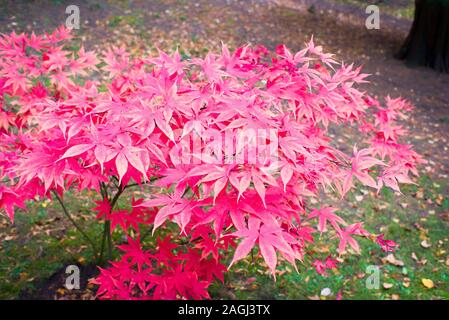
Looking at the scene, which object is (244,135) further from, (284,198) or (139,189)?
(139,189)

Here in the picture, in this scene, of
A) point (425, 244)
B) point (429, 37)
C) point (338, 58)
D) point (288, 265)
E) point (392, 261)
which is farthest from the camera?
point (338, 58)

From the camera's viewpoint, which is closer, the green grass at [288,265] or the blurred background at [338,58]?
the green grass at [288,265]

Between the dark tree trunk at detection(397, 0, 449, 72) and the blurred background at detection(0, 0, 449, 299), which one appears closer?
the blurred background at detection(0, 0, 449, 299)

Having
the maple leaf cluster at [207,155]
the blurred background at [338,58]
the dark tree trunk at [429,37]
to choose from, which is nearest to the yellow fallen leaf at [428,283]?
the blurred background at [338,58]

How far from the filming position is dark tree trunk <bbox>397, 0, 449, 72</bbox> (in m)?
7.90

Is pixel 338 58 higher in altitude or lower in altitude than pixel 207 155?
higher

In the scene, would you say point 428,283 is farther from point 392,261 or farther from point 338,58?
point 338,58

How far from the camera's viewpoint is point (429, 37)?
8234mm

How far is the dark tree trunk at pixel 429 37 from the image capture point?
25.9 ft

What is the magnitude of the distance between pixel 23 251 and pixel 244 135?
109 inches

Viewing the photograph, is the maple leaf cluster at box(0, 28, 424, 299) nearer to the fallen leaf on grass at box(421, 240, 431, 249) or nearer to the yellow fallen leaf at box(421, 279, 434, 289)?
the yellow fallen leaf at box(421, 279, 434, 289)

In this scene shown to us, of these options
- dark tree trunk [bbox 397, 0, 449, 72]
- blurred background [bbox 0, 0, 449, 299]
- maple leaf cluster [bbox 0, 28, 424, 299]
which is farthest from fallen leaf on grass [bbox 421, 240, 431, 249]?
dark tree trunk [bbox 397, 0, 449, 72]

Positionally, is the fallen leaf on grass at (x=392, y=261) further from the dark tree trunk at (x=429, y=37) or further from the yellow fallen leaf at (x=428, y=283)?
the dark tree trunk at (x=429, y=37)

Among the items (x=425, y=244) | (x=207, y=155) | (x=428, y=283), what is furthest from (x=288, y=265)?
(x=207, y=155)
